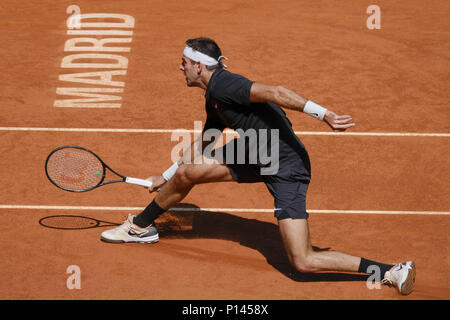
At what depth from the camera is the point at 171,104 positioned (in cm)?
1055

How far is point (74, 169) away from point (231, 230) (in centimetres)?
167

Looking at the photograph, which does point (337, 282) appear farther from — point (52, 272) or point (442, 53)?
point (442, 53)

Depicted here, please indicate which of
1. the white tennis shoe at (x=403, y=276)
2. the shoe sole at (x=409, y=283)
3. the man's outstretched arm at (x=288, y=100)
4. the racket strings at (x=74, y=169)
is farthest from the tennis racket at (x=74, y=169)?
the shoe sole at (x=409, y=283)

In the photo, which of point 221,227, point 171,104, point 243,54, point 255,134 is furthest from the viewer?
point 243,54

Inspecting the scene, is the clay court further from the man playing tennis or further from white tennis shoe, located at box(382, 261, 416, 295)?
the man playing tennis

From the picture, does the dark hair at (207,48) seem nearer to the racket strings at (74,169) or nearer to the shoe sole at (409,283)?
the racket strings at (74,169)

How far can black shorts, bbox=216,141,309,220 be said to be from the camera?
6574 millimetres

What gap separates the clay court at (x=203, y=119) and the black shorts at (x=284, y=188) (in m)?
0.65

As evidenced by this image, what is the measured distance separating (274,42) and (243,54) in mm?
738

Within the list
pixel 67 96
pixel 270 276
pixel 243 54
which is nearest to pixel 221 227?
pixel 270 276

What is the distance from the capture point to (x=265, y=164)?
263 inches

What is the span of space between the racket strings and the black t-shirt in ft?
4.54

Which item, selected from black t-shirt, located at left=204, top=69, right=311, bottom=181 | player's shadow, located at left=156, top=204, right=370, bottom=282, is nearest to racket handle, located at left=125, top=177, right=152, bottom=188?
player's shadow, located at left=156, top=204, right=370, bottom=282

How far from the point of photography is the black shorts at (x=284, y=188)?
657cm
